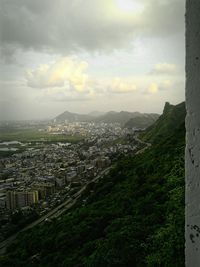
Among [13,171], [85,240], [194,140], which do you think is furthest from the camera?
[13,171]

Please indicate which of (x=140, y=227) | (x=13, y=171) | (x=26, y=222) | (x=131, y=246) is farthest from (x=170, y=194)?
(x=13, y=171)

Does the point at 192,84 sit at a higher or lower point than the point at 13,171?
higher

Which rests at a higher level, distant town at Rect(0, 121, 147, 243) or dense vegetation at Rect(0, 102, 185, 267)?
dense vegetation at Rect(0, 102, 185, 267)

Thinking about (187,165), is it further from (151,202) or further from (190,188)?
(151,202)

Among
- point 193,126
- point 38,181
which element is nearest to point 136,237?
point 193,126

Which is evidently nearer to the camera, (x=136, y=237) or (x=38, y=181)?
(x=136, y=237)

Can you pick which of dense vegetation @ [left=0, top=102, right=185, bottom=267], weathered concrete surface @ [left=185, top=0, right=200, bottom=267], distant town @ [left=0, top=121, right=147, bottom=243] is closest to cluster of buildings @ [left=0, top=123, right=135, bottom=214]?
distant town @ [left=0, top=121, right=147, bottom=243]

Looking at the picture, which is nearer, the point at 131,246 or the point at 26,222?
the point at 131,246

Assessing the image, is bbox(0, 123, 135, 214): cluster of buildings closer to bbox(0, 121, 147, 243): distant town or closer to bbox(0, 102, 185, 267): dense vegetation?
bbox(0, 121, 147, 243): distant town

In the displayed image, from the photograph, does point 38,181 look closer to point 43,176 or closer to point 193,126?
point 43,176
